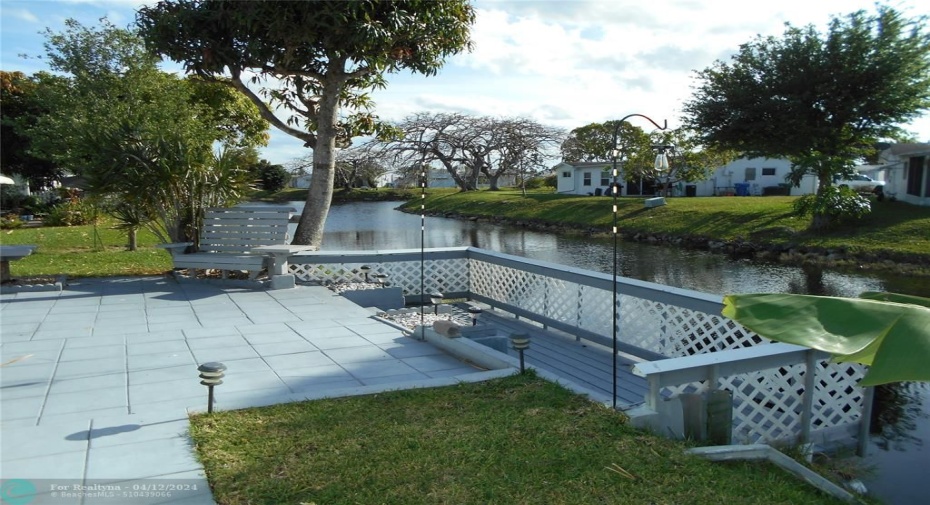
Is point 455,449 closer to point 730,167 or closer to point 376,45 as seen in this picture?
point 376,45

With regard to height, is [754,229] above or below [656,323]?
below

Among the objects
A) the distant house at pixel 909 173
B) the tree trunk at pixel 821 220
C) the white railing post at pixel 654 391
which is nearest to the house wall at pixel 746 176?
the distant house at pixel 909 173

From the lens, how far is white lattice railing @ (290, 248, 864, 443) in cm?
431

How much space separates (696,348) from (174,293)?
6151 mm

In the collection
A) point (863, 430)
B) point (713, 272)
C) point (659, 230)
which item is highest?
point (863, 430)

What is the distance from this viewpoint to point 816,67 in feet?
68.6

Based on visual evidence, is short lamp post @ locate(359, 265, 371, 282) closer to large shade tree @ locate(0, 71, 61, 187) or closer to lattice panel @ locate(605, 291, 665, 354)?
lattice panel @ locate(605, 291, 665, 354)

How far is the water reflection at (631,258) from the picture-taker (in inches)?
573

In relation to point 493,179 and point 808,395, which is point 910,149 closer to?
point 808,395

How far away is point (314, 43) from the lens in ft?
32.0

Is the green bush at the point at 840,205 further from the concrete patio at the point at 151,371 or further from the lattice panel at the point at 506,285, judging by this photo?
the concrete patio at the point at 151,371

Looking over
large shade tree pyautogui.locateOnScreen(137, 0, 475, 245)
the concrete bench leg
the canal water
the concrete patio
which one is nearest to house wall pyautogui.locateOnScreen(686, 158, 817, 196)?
the canal water

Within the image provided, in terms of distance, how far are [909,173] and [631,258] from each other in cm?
1158

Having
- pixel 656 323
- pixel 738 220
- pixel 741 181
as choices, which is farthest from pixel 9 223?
pixel 741 181
